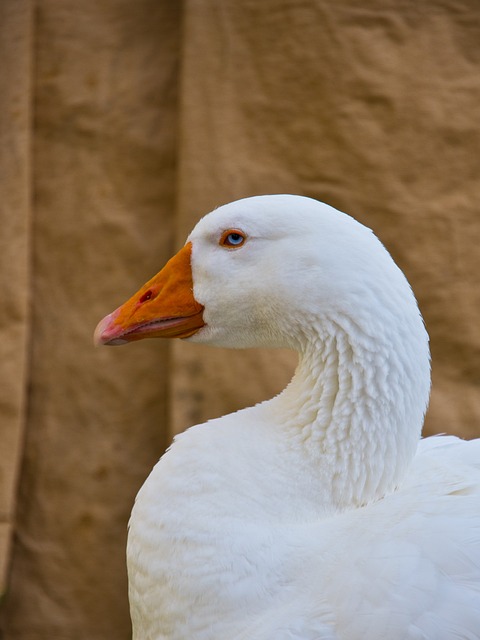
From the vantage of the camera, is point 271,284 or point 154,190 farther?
point 154,190

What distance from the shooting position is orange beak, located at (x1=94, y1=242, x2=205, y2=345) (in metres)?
2.12

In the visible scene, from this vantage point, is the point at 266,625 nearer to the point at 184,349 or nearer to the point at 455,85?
the point at 184,349

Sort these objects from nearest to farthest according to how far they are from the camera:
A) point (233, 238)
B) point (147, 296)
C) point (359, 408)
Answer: point (359, 408) → point (233, 238) → point (147, 296)

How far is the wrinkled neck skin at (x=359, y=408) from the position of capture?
75.7 inches

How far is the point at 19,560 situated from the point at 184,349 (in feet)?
4.17

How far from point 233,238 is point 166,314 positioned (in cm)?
25

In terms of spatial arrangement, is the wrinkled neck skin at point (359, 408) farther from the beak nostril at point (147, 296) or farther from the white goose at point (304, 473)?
the beak nostril at point (147, 296)

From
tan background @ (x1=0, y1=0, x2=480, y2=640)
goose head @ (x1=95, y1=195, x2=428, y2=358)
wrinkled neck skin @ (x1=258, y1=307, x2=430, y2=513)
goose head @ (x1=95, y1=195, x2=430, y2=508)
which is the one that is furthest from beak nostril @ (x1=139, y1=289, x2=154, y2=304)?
tan background @ (x1=0, y1=0, x2=480, y2=640)

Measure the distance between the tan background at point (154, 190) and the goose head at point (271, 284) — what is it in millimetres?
1425

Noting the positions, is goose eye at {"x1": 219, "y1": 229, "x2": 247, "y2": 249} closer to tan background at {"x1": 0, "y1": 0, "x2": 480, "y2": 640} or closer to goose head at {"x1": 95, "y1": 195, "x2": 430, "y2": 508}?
goose head at {"x1": 95, "y1": 195, "x2": 430, "y2": 508}

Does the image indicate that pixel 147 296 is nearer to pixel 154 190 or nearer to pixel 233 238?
pixel 233 238

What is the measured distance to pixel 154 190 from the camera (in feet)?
12.6

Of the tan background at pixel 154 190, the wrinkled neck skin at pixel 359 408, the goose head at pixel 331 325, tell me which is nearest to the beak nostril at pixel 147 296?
the goose head at pixel 331 325

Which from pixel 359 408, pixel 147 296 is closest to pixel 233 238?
pixel 147 296
